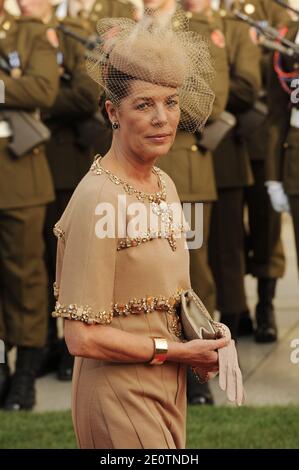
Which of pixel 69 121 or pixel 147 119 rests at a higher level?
pixel 147 119

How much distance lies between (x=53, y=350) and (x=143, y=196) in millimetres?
4400

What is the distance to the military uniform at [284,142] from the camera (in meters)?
6.54

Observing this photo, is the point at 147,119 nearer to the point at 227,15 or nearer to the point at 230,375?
the point at 230,375

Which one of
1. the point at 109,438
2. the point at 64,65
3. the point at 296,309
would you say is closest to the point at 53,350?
the point at 64,65

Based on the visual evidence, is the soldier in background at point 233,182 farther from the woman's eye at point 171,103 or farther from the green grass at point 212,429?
the woman's eye at point 171,103

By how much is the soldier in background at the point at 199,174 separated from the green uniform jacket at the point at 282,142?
0.81 ft

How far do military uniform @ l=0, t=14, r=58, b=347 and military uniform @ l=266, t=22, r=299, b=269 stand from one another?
1074 mm

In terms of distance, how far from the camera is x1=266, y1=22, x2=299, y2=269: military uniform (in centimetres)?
654

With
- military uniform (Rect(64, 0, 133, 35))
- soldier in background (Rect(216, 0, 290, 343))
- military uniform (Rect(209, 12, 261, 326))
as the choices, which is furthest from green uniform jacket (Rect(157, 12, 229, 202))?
soldier in background (Rect(216, 0, 290, 343))

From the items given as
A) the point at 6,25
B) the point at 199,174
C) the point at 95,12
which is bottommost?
the point at 199,174

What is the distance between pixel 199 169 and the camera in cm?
669

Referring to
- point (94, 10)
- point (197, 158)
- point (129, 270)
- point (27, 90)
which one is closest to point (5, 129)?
point (27, 90)

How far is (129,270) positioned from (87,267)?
0.12 meters

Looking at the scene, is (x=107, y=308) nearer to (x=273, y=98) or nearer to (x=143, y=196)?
(x=143, y=196)
